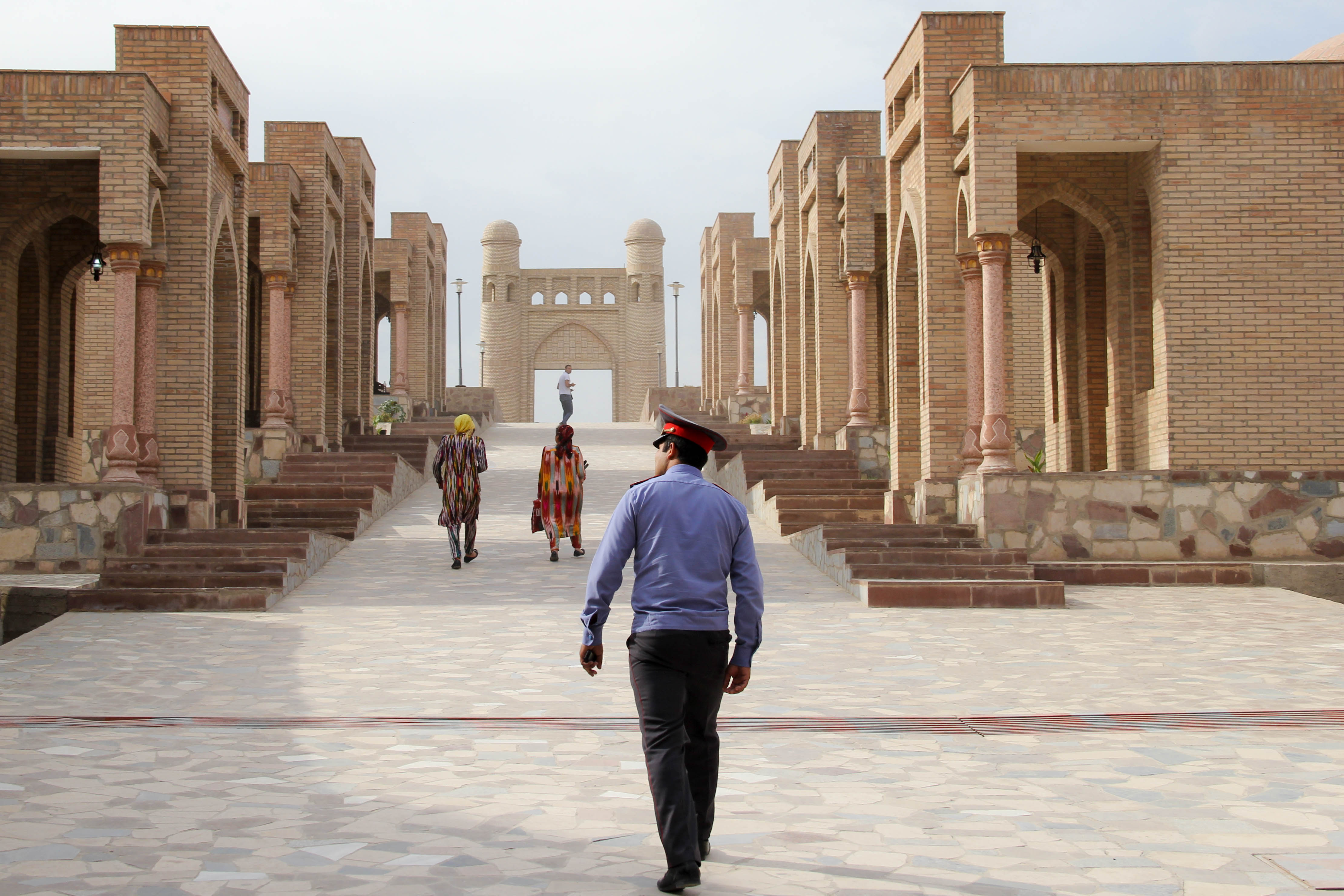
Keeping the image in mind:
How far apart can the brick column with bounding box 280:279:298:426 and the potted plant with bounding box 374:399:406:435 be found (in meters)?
7.25

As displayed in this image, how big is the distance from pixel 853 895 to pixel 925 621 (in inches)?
266

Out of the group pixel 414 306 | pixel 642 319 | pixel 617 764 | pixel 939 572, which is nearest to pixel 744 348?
pixel 414 306

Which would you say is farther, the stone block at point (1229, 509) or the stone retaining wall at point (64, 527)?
the stone block at point (1229, 509)

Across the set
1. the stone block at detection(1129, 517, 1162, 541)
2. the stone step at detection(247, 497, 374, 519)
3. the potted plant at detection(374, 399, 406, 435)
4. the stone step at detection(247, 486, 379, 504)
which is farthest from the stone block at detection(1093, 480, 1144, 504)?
the potted plant at detection(374, 399, 406, 435)

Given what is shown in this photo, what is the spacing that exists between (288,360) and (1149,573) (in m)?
13.4

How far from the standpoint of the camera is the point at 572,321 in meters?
47.5

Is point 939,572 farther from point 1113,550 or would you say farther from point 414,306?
point 414,306

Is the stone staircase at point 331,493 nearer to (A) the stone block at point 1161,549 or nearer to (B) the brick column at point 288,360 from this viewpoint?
(B) the brick column at point 288,360

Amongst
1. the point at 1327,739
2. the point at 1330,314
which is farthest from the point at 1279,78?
the point at 1327,739

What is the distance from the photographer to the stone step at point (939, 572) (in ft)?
39.7

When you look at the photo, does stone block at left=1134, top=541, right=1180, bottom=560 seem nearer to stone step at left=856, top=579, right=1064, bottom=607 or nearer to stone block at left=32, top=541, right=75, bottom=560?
stone step at left=856, top=579, right=1064, bottom=607

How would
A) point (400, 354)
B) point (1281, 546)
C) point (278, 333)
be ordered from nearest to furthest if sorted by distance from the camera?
point (1281, 546) → point (278, 333) → point (400, 354)

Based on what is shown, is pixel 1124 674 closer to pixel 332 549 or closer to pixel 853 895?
pixel 853 895

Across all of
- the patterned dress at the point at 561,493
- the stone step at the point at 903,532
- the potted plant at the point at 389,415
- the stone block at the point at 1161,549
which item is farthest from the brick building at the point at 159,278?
the stone block at the point at 1161,549
